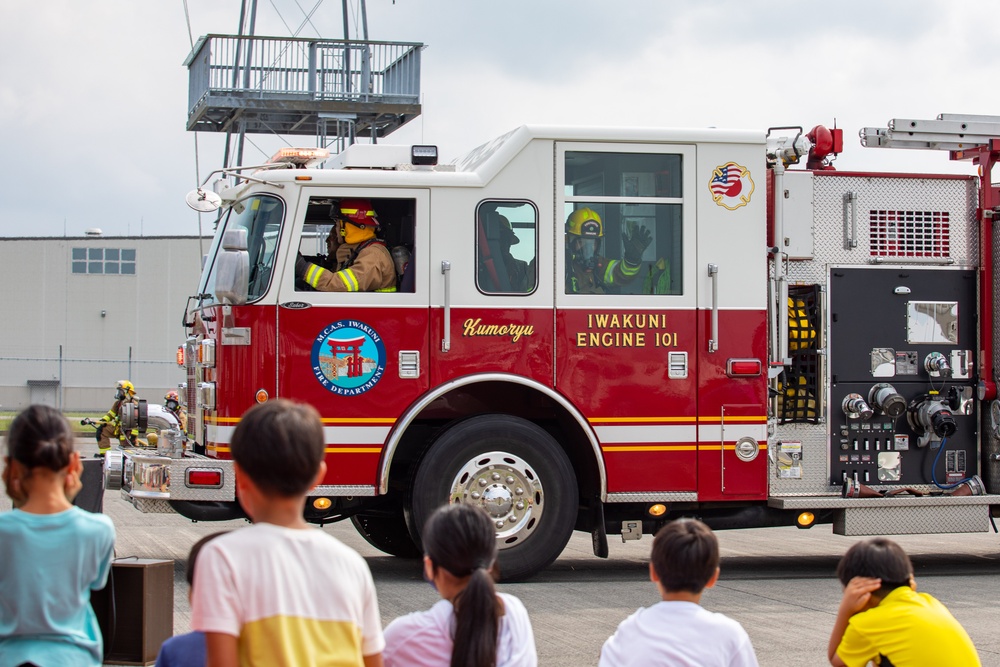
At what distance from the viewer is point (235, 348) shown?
8.70 m

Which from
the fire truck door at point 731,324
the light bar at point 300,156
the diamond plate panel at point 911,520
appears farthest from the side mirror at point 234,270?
the diamond plate panel at point 911,520

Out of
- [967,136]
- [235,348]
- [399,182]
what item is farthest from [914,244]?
[235,348]

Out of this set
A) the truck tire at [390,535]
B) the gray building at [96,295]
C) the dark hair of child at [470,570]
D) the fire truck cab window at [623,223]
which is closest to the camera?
the dark hair of child at [470,570]

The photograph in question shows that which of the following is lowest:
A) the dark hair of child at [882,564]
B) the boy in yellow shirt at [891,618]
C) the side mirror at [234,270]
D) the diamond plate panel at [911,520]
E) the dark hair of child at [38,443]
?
the diamond plate panel at [911,520]

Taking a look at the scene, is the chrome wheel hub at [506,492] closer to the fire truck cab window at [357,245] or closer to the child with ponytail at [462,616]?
the fire truck cab window at [357,245]

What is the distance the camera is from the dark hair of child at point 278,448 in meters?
3.00

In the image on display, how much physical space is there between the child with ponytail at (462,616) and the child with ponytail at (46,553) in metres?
0.85

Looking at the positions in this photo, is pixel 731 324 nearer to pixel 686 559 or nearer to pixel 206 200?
pixel 206 200

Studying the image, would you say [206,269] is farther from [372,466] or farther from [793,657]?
[793,657]

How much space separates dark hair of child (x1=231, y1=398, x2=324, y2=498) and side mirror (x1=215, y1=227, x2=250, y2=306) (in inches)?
222

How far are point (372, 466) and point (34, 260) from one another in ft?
132

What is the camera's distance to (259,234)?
8.95m

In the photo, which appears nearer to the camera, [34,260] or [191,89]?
[191,89]

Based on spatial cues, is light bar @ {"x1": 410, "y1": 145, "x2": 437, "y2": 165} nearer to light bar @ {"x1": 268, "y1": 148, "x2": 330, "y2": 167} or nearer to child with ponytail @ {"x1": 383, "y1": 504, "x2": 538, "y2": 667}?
light bar @ {"x1": 268, "y1": 148, "x2": 330, "y2": 167}
